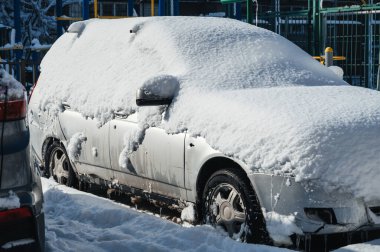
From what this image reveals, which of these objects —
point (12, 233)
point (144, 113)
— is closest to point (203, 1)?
point (144, 113)

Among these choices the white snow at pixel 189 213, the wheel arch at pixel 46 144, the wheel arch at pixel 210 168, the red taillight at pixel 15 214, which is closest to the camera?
the red taillight at pixel 15 214

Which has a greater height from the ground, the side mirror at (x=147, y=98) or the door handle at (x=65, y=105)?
the side mirror at (x=147, y=98)

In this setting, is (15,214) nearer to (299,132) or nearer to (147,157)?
(299,132)

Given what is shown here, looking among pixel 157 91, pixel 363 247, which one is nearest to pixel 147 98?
pixel 157 91

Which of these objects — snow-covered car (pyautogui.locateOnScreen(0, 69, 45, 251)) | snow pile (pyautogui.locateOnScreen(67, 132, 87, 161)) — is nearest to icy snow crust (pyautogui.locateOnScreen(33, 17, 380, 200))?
snow pile (pyautogui.locateOnScreen(67, 132, 87, 161))

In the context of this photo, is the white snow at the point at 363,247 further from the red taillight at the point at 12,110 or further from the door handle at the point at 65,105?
the door handle at the point at 65,105

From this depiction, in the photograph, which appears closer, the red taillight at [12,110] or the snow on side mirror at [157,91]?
the red taillight at [12,110]

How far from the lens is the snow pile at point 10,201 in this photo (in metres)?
3.33

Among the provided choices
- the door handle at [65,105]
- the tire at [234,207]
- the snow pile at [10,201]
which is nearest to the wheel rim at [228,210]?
the tire at [234,207]

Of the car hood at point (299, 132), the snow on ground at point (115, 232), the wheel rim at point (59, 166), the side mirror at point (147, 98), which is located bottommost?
the snow on ground at point (115, 232)

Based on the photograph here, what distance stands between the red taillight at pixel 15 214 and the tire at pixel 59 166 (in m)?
3.63

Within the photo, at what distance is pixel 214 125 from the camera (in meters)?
4.98

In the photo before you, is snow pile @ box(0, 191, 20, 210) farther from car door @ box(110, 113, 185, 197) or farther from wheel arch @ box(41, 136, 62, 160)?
wheel arch @ box(41, 136, 62, 160)

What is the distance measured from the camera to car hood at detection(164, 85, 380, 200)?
4406 millimetres
